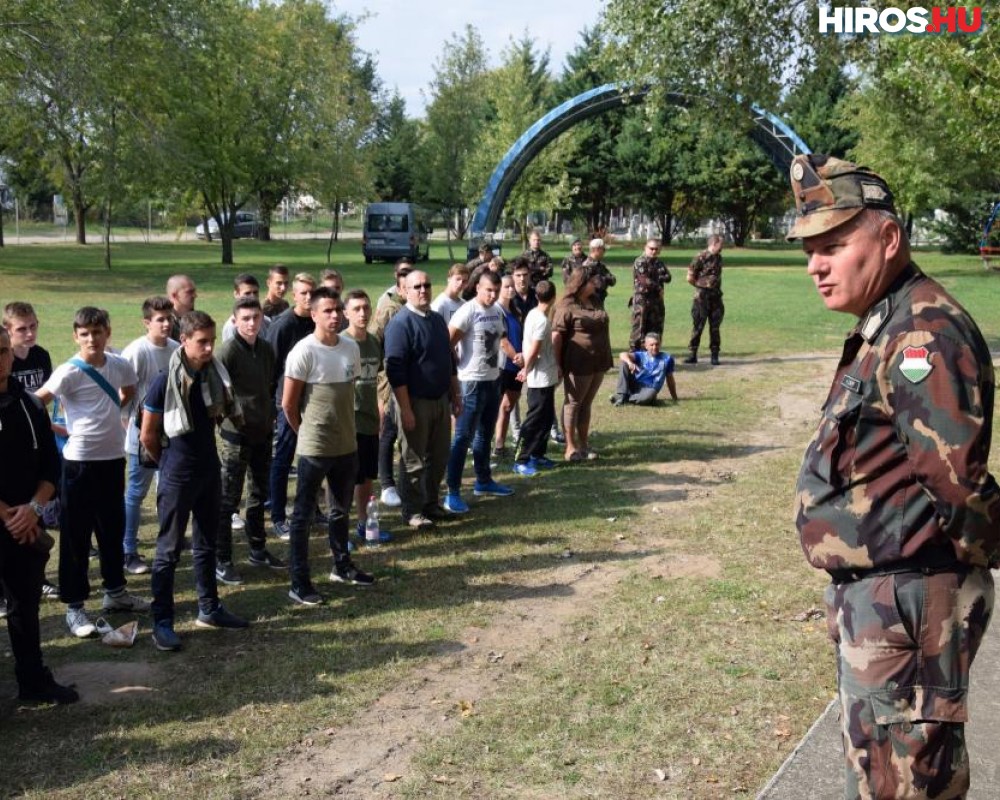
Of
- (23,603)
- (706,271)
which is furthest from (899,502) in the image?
(706,271)

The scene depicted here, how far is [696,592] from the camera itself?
6.62 meters

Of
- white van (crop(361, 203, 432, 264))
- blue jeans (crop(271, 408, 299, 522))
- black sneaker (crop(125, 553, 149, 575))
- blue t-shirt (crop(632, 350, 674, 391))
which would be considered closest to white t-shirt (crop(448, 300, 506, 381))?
blue jeans (crop(271, 408, 299, 522))

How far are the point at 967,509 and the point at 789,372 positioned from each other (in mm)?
13872

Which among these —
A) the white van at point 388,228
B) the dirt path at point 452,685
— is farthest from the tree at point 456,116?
the dirt path at point 452,685

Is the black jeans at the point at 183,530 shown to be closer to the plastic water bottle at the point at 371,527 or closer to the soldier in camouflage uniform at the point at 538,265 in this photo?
the plastic water bottle at the point at 371,527

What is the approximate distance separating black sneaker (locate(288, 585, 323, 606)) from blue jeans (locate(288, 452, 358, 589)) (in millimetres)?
20

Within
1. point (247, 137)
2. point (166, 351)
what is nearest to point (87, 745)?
point (166, 351)

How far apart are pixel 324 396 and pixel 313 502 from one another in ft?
2.24

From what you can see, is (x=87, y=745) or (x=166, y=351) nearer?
(x=87, y=745)

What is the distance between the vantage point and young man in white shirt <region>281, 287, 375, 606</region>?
645cm

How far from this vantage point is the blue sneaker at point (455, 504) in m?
8.50

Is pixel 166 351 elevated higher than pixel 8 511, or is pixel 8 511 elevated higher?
pixel 166 351

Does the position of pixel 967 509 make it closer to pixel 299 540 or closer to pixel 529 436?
pixel 299 540

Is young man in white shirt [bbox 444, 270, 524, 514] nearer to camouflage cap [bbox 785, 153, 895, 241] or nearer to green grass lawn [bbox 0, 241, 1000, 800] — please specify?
green grass lawn [bbox 0, 241, 1000, 800]
